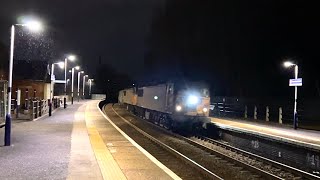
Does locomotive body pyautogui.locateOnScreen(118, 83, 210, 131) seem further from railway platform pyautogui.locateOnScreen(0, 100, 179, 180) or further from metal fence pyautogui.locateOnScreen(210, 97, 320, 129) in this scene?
railway platform pyautogui.locateOnScreen(0, 100, 179, 180)

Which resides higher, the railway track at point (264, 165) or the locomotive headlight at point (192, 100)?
the locomotive headlight at point (192, 100)

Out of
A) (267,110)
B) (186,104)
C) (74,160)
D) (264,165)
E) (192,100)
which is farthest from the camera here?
(267,110)

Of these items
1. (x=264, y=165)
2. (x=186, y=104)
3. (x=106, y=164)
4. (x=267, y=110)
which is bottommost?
(x=264, y=165)

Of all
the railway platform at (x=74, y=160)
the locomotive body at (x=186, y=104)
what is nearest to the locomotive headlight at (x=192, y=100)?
the locomotive body at (x=186, y=104)

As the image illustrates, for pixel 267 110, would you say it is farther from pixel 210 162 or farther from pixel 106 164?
pixel 106 164

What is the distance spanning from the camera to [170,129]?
95.5 feet

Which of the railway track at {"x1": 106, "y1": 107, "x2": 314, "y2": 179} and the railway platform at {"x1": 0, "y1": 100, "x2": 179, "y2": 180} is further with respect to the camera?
the railway track at {"x1": 106, "y1": 107, "x2": 314, "y2": 179}

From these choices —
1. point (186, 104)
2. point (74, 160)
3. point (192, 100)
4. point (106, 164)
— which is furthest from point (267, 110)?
point (74, 160)

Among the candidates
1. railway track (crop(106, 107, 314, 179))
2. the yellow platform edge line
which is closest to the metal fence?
railway track (crop(106, 107, 314, 179))

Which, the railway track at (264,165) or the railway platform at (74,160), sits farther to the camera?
the railway track at (264,165)

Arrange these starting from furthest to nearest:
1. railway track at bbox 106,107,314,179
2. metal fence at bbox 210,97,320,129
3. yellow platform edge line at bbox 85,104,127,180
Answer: metal fence at bbox 210,97,320,129 < railway track at bbox 106,107,314,179 < yellow platform edge line at bbox 85,104,127,180

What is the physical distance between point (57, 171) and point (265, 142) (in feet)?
43.2

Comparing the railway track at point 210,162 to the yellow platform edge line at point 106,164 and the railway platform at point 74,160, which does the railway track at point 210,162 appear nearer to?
the railway platform at point 74,160

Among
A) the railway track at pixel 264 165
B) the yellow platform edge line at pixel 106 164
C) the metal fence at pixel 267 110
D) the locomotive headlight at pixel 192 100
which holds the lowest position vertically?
the railway track at pixel 264 165
